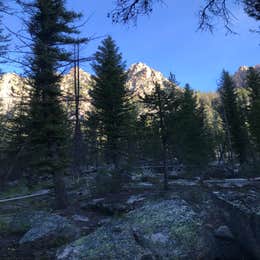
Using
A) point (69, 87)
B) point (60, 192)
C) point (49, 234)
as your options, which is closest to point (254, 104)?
point (69, 87)

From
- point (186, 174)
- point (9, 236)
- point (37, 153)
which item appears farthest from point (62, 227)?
point (186, 174)

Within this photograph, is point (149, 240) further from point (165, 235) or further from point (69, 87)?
point (69, 87)

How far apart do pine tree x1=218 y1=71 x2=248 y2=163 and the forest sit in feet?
0.43

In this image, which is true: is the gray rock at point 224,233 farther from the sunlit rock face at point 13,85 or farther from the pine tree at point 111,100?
the pine tree at point 111,100

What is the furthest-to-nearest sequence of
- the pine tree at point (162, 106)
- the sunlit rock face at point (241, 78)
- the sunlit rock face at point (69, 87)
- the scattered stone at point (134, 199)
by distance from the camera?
the sunlit rock face at point (241, 78) < the pine tree at point (162, 106) < the scattered stone at point (134, 199) < the sunlit rock face at point (69, 87)

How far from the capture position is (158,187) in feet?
52.6

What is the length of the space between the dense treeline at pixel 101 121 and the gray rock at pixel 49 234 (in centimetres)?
173

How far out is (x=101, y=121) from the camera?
74.1 feet

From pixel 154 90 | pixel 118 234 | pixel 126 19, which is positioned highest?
pixel 154 90

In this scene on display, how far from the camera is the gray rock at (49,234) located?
5945 millimetres

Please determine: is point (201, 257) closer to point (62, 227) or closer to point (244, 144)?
point (62, 227)

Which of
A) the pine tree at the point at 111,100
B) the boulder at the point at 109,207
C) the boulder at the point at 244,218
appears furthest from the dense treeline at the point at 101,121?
the boulder at the point at 244,218

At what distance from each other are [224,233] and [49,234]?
3.75 m

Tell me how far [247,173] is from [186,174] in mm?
4596
